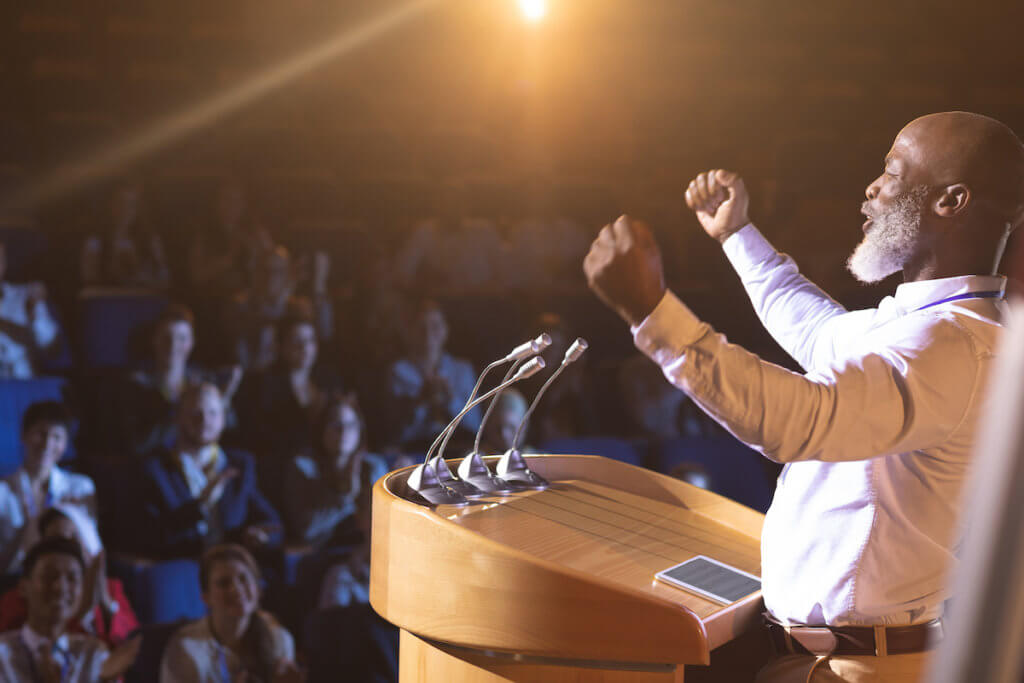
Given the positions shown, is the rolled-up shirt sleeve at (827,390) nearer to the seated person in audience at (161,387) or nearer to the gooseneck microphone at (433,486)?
the gooseneck microphone at (433,486)

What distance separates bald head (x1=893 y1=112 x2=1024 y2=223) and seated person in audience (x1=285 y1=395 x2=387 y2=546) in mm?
1236

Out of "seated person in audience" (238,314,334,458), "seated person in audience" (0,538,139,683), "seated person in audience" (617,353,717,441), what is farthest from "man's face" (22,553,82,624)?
"seated person in audience" (617,353,717,441)

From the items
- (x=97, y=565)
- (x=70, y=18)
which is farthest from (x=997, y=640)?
(x=70, y=18)

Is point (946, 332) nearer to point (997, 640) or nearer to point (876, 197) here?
point (876, 197)

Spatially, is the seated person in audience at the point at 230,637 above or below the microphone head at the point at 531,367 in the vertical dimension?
below

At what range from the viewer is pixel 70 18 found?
106 inches

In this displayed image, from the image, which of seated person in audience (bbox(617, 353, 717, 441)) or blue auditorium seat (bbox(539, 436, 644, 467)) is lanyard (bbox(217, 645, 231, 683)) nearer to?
blue auditorium seat (bbox(539, 436, 644, 467))

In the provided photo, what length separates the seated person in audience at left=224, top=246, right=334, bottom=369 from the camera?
1.83m

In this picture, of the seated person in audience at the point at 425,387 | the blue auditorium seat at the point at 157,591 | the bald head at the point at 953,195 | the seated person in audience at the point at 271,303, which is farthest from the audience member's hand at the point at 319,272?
the bald head at the point at 953,195

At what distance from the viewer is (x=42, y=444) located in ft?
4.84

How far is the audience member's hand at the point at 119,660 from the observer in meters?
1.37

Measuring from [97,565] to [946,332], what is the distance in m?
1.30

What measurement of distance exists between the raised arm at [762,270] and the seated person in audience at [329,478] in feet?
3.32

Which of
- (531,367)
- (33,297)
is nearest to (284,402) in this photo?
(33,297)
